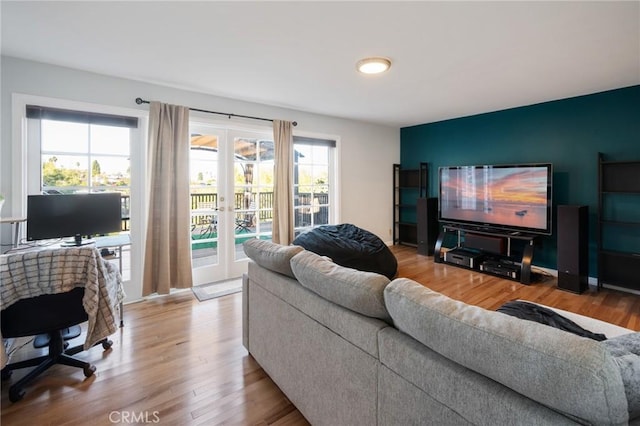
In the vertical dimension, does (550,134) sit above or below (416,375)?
above

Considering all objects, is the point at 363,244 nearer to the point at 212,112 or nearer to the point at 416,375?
the point at 212,112

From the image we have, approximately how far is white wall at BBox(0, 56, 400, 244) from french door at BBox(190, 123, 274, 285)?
404mm

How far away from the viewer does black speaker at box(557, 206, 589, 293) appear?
3459 mm

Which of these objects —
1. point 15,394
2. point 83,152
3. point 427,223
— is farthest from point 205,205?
point 427,223

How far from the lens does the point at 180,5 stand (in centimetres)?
190

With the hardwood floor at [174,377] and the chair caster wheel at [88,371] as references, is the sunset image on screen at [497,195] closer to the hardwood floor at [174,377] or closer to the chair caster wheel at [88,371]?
the hardwood floor at [174,377]

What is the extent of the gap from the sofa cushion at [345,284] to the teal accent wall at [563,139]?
3950mm

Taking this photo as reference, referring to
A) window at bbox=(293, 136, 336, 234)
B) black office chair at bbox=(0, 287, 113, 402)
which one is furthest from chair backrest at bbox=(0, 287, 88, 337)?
window at bbox=(293, 136, 336, 234)

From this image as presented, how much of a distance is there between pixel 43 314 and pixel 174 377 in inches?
34.2

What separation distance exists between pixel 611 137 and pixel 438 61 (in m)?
2.60

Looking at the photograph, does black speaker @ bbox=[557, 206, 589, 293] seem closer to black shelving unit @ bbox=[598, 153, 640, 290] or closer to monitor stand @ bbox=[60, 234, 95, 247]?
black shelving unit @ bbox=[598, 153, 640, 290]

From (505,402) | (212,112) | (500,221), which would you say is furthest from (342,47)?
(500,221)

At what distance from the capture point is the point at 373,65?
2.75 m

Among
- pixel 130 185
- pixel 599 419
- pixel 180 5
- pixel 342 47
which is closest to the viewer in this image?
pixel 599 419
